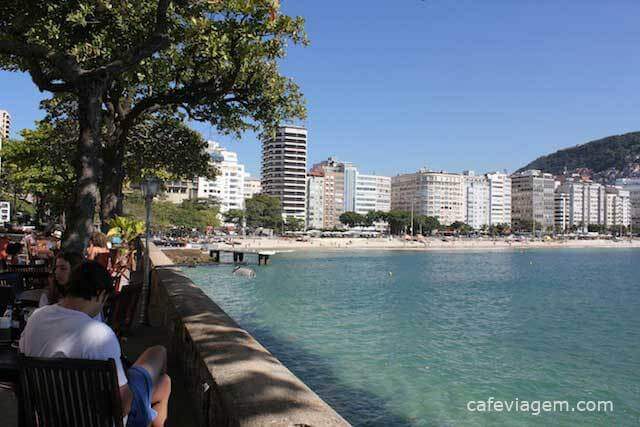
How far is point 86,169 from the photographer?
8031mm

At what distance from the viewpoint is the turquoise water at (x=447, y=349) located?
894 centimetres

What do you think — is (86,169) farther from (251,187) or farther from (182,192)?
(251,187)

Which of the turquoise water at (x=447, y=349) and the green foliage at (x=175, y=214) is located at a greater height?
the green foliage at (x=175, y=214)

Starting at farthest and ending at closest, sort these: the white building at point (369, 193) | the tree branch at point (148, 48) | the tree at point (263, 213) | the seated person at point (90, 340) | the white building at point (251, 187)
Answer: the white building at point (369, 193) < the white building at point (251, 187) < the tree at point (263, 213) < the tree branch at point (148, 48) < the seated person at point (90, 340)

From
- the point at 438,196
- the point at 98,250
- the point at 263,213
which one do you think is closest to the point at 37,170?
the point at 98,250

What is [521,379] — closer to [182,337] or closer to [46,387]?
[182,337]

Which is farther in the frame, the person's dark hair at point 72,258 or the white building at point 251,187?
the white building at point 251,187

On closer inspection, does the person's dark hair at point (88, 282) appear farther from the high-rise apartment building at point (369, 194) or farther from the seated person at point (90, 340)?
the high-rise apartment building at point (369, 194)

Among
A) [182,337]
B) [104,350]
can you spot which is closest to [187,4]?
[182,337]

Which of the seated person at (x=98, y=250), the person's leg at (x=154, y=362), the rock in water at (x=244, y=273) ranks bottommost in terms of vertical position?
the rock in water at (x=244, y=273)

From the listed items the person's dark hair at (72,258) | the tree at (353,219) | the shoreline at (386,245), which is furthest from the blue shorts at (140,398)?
the tree at (353,219)

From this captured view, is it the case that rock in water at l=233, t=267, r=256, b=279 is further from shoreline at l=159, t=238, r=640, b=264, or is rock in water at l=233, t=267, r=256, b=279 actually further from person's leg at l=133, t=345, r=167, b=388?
shoreline at l=159, t=238, r=640, b=264

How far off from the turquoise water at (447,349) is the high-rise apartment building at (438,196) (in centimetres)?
16695

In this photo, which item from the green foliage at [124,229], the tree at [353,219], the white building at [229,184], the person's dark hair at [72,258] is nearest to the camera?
the person's dark hair at [72,258]
